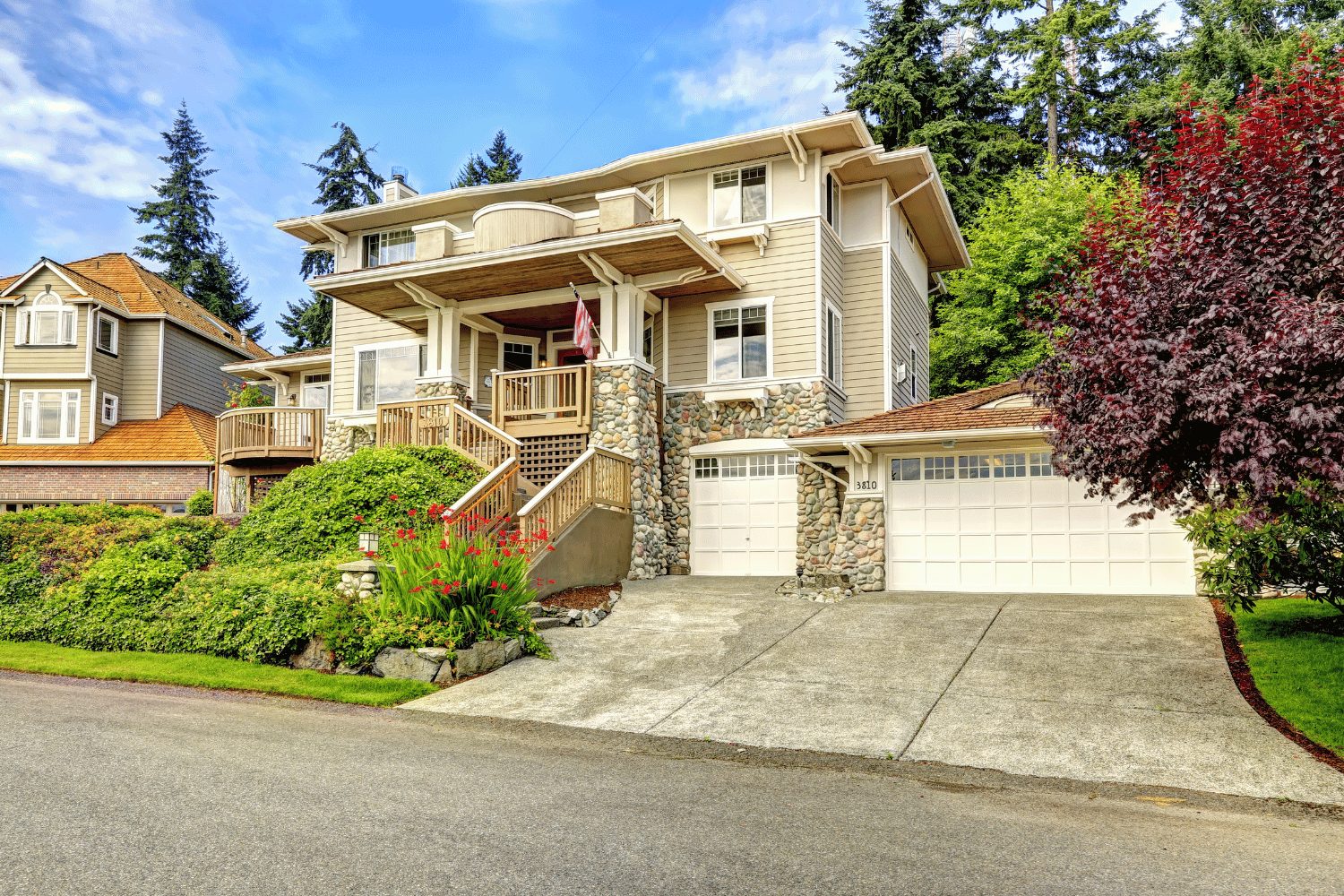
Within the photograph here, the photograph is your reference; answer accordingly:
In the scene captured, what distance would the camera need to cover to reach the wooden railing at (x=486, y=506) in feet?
37.5

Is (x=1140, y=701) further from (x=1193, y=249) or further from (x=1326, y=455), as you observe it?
(x=1193, y=249)

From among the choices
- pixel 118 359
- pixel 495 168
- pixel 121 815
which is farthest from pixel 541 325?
pixel 495 168

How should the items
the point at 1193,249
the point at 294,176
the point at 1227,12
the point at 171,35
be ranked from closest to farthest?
the point at 1193,249, the point at 171,35, the point at 1227,12, the point at 294,176

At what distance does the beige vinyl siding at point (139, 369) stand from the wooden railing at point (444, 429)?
16.6 meters

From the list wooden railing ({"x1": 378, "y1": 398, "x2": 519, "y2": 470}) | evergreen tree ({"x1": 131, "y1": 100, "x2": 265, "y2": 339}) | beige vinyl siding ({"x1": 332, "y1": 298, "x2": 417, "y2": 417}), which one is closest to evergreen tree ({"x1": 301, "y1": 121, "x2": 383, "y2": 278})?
evergreen tree ({"x1": 131, "y1": 100, "x2": 265, "y2": 339})

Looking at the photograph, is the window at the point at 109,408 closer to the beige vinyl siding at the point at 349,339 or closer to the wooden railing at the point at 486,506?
the beige vinyl siding at the point at 349,339

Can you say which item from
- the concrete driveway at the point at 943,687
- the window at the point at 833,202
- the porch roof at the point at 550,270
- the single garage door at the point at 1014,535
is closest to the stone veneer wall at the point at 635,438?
the porch roof at the point at 550,270

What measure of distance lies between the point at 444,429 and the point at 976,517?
9144mm

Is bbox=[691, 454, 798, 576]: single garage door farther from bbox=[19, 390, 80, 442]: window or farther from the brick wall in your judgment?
bbox=[19, 390, 80, 442]: window

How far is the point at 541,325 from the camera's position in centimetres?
1911

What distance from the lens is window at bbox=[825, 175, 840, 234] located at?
57.2 ft

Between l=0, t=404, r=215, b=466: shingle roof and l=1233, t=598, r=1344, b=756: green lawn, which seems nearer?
l=1233, t=598, r=1344, b=756: green lawn

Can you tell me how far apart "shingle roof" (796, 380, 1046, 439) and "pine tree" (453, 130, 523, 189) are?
2786 centimetres

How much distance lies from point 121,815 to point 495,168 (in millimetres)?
36915
